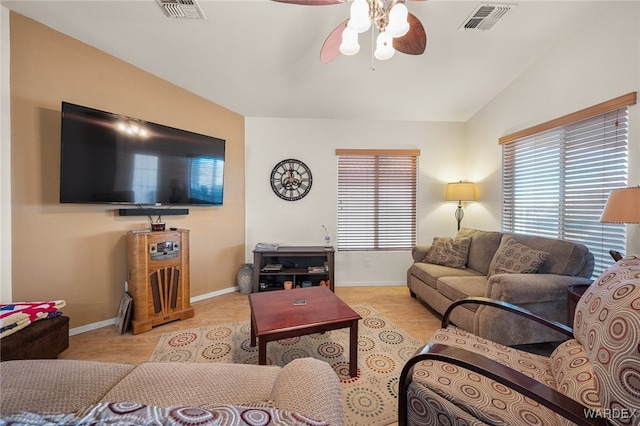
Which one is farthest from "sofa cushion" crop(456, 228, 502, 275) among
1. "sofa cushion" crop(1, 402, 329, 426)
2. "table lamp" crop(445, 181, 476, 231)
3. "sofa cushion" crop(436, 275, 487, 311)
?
"sofa cushion" crop(1, 402, 329, 426)

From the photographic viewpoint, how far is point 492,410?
92 cm

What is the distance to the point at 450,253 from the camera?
2.97m

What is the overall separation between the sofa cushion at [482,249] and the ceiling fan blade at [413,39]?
2.16 metres

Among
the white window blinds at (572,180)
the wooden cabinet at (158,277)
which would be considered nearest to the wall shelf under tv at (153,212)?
the wooden cabinet at (158,277)

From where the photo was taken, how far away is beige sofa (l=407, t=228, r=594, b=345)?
185cm

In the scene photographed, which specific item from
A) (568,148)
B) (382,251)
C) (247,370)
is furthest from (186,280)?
(568,148)

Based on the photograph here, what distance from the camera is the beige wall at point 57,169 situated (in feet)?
6.42

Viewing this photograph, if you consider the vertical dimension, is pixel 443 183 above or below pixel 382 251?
above

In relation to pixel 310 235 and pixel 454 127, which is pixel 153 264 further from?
pixel 454 127

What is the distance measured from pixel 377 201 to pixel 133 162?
10.1ft

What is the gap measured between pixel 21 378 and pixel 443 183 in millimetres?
4327

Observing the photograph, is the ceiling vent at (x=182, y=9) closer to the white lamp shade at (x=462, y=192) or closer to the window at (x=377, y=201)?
the window at (x=377, y=201)

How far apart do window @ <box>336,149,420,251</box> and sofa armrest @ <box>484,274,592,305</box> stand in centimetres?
193

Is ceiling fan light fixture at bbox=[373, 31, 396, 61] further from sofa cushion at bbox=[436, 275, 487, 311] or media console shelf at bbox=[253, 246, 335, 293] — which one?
media console shelf at bbox=[253, 246, 335, 293]
